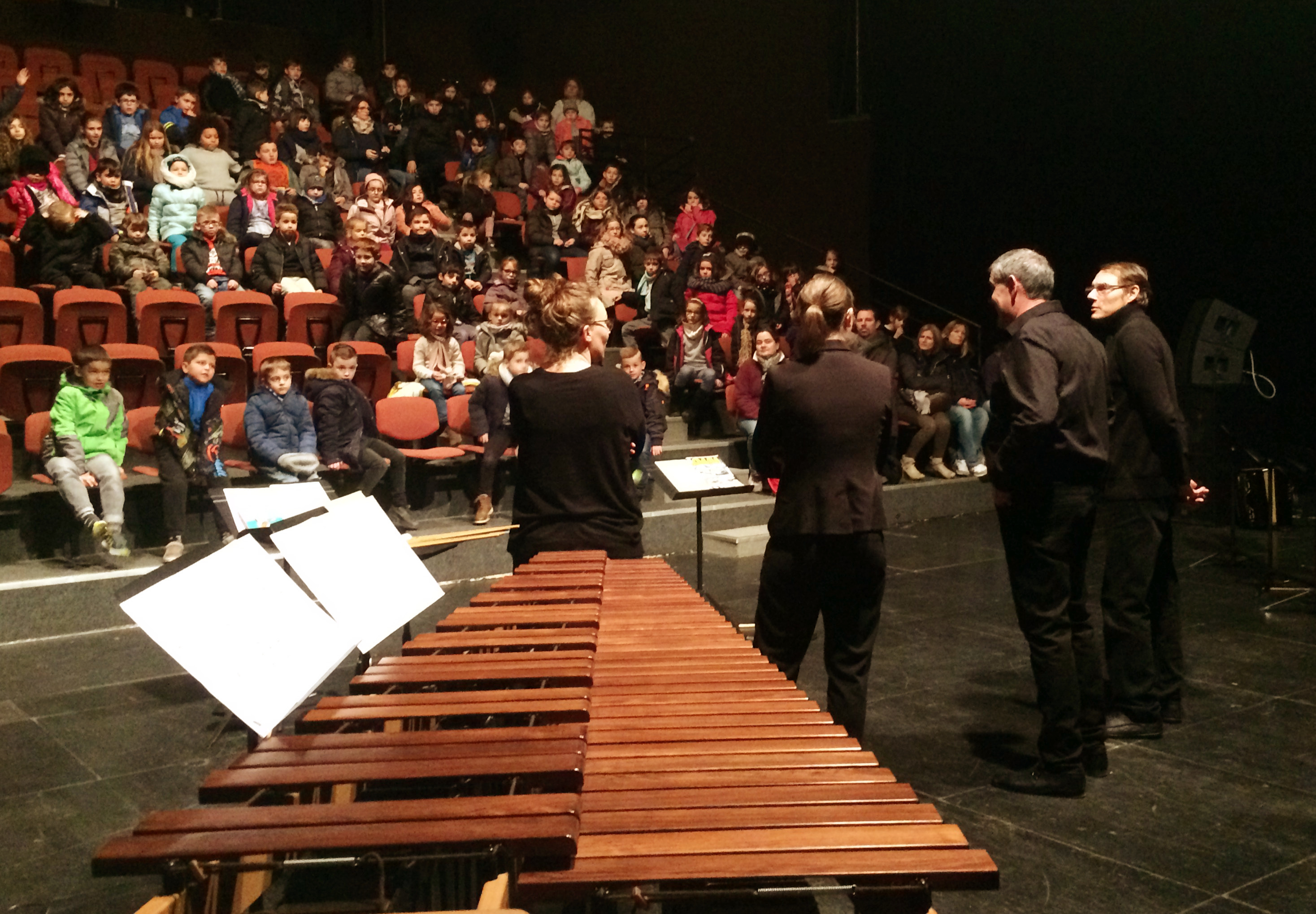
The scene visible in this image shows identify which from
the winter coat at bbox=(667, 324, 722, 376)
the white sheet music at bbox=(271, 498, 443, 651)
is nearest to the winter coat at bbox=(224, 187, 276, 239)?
the winter coat at bbox=(667, 324, 722, 376)

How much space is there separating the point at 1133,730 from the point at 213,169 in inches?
332

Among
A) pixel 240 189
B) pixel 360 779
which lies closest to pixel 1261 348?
pixel 240 189

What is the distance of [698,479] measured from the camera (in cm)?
473

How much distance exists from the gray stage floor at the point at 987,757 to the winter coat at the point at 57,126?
532 centimetres

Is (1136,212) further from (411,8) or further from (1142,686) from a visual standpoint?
(411,8)

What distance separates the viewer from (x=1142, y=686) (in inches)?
151

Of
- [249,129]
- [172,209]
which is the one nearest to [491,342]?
[172,209]

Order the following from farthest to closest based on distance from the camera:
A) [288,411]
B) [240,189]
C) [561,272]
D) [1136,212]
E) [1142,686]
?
[561,272], [1136,212], [240,189], [288,411], [1142,686]

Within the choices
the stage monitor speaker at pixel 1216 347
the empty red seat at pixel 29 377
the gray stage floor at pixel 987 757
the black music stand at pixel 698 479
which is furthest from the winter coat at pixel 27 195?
the stage monitor speaker at pixel 1216 347

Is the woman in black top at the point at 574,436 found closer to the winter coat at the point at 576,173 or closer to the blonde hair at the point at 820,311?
the blonde hair at the point at 820,311

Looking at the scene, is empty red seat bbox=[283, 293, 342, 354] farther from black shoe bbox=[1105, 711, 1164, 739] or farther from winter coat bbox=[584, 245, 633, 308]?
black shoe bbox=[1105, 711, 1164, 739]

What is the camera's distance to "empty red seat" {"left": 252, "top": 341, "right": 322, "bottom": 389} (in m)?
7.03

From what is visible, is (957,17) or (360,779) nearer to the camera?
(360,779)

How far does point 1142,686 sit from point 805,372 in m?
1.85
